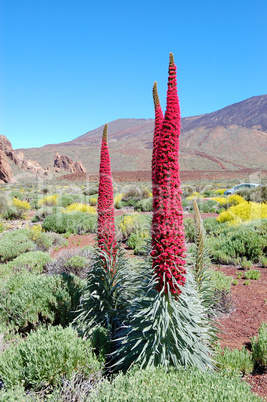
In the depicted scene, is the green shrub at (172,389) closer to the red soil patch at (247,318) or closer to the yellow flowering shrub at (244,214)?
the red soil patch at (247,318)

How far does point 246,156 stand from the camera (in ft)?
355

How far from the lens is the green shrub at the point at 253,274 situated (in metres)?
6.12

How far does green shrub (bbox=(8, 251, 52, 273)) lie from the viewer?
6.39 metres

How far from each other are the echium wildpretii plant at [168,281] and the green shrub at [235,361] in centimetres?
67

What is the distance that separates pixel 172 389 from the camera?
77.7 inches

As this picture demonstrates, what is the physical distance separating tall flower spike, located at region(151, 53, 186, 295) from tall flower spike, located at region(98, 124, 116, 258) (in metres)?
0.81

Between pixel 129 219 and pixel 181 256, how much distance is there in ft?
26.6

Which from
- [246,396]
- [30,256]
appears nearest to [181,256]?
[246,396]

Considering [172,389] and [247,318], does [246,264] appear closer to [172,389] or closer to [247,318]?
[247,318]

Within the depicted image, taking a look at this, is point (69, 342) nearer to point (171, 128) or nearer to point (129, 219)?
point (171, 128)

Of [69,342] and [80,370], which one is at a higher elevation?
[69,342]

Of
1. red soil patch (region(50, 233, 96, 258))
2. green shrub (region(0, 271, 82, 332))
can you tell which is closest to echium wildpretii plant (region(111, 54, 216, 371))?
green shrub (region(0, 271, 82, 332))

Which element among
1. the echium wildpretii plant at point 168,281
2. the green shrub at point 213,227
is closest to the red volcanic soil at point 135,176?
the green shrub at point 213,227

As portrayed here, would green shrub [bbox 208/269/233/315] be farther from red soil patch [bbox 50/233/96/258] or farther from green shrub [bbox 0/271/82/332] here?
red soil patch [bbox 50/233/96/258]
